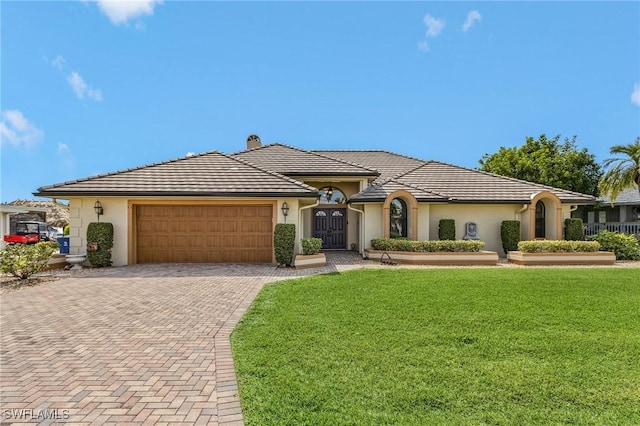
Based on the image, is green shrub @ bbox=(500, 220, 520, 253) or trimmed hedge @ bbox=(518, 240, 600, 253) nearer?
trimmed hedge @ bbox=(518, 240, 600, 253)

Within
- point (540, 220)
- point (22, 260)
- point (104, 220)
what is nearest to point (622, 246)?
point (540, 220)

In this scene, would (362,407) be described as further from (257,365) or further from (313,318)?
(313,318)

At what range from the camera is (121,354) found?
184 inches

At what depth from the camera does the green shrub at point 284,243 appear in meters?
12.5

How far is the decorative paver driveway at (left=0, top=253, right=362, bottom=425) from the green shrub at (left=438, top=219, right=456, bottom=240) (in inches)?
391

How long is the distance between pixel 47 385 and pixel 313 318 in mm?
3807

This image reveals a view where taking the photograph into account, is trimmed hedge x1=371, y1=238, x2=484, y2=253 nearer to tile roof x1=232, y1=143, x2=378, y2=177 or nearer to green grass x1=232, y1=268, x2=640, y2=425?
tile roof x1=232, y1=143, x2=378, y2=177

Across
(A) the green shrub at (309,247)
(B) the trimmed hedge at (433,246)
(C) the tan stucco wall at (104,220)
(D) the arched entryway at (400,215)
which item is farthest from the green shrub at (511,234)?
(C) the tan stucco wall at (104,220)

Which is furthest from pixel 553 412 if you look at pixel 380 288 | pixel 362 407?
pixel 380 288

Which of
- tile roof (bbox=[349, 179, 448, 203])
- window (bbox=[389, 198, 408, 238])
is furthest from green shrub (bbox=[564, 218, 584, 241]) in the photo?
window (bbox=[389, 198, 408, 238])

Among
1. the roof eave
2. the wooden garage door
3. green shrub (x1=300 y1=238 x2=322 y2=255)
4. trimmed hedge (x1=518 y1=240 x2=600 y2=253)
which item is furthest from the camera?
trimmed hedge (x1=518 y1=240 x2=600 y2=253)

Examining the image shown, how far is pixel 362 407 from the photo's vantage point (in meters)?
3.30

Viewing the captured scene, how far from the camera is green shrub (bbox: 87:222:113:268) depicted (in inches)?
491

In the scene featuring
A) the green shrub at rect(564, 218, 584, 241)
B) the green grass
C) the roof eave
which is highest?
the roof eave
